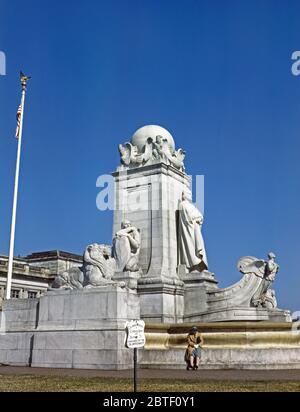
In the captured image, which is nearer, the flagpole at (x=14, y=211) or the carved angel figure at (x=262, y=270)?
the carved angel figure at (x=262, y=270)

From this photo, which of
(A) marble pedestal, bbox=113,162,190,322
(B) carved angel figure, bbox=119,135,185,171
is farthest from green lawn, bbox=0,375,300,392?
(B) carved angel figure, bbox=119,135,185,171

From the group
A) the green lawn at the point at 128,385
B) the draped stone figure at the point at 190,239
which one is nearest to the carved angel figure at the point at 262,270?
the draped stone figure at the point at 190,239

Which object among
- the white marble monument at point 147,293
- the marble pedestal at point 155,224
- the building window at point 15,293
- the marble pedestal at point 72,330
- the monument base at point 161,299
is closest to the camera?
the marble pedestal at point 72,330

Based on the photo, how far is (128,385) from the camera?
11578mm

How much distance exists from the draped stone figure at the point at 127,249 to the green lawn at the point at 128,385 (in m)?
9.78

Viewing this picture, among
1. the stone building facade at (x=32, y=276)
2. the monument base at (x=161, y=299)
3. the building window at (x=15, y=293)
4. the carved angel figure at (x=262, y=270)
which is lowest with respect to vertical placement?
the monument base at (x=161, y=299)

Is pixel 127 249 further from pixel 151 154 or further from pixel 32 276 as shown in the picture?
pixel 32 276

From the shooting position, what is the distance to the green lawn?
10742 millimetres

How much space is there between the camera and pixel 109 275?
19578 mm

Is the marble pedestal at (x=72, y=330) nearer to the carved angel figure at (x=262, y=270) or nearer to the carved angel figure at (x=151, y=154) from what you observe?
the carved angel figure at (x=262, y=270)

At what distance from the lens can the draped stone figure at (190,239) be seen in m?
23.7

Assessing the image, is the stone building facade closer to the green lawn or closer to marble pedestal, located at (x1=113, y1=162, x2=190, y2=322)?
marble pedestal, located at (x1=113, y1=162, x2=190, y2=322)

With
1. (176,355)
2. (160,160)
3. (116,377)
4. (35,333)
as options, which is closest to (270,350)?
(176,355)

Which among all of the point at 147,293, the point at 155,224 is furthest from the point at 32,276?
the point at 147,293
